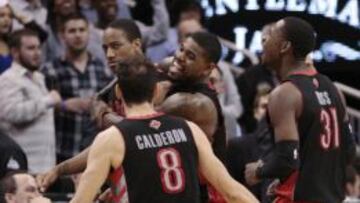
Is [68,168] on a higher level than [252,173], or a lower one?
higher

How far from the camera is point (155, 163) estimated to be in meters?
7.03

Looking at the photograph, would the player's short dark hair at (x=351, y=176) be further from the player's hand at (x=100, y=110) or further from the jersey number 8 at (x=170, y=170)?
the jersey number 8 at (x=170, y=170)

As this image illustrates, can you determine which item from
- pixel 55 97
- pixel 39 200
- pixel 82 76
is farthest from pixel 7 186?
pixel 82 76

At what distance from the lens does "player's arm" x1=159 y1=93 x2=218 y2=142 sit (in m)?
8.04

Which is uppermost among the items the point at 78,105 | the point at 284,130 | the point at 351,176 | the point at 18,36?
the point at 284,130

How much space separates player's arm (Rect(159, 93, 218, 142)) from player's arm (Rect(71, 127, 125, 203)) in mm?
1027

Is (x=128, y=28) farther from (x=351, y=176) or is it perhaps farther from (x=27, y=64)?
(x=351, y=176)

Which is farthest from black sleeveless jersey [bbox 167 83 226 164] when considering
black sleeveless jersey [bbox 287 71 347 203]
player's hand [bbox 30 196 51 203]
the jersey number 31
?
player's hand [bbox 30 196 51 203]

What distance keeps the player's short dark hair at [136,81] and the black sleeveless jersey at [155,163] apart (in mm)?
121

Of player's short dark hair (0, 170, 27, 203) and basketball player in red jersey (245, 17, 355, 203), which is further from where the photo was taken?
player's short dark hair (0, 170, 27, 203)

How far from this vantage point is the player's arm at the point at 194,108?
26.4ft

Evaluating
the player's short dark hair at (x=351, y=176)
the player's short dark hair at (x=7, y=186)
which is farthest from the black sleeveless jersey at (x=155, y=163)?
the player's short dark hair at (x=351, y=176)

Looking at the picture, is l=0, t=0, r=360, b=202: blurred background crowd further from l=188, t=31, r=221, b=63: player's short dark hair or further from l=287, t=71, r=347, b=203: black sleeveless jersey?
l=287, t=71, r=347, b=203: black sleeveless jersey

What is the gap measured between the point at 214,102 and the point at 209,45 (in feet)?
1.80
